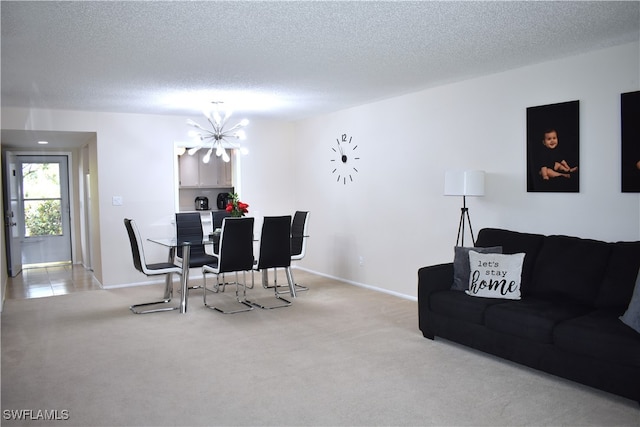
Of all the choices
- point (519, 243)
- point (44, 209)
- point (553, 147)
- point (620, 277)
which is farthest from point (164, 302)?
point (620, 277)

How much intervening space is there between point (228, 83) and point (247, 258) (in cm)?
184

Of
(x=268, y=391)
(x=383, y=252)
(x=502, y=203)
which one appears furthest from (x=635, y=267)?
(x=383, y=252)

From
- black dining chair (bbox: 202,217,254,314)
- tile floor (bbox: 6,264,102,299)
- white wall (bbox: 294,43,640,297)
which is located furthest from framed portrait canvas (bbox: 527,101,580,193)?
tile floor (bbox: 6,264,102,299)

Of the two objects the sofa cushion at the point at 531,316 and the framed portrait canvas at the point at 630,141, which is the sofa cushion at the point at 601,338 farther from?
the framed portrait canvas at the point at 630,141

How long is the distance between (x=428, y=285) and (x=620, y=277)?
143 centimetres

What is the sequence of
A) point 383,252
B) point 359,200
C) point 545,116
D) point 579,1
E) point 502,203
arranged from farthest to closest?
point 359,200 < point 383,252 < point 502,203 < point 545,116 < point 579,1

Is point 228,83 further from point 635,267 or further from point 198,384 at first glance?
point 635,267

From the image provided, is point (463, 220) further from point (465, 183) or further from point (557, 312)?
point (557, 312)

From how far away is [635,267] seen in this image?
349cm

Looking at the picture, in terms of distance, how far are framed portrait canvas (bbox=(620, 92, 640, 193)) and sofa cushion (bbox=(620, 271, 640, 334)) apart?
0.94 m

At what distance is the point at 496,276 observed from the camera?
4.02 meters

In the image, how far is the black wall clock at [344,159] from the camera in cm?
676

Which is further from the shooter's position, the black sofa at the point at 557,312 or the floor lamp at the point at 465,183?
the floor lamp at the point at 465,183

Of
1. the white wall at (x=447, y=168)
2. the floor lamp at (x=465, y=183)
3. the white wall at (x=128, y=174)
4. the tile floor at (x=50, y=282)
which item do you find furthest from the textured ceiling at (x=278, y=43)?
the tile floor at (x=50, y=282)
